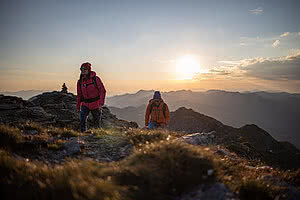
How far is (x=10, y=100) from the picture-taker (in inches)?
842

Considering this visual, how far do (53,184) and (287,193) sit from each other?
4585 millimetres

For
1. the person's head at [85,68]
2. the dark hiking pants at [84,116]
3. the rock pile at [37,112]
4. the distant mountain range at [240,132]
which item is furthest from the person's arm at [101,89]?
the distant mountain range at [240,132]

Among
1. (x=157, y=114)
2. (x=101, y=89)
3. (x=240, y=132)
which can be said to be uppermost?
(x=101, y=89)

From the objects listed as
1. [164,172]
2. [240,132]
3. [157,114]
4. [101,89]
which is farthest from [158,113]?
[240,132]

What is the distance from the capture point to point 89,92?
1044cm

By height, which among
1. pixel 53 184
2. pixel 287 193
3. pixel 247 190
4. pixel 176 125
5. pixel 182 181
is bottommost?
pixel 176 125

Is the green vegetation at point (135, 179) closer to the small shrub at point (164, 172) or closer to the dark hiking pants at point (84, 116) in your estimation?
the small shrub at point (164, 172)

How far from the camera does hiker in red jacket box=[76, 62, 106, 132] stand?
406 inches

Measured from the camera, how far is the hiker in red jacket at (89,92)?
10320 mm

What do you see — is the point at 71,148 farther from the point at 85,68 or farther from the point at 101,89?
the point at 85,68

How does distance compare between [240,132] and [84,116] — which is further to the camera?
[240,132]

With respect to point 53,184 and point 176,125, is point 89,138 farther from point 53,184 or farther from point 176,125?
point 176,125

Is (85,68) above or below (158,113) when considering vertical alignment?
above

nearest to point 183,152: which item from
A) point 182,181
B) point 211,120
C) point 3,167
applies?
point 182,181
